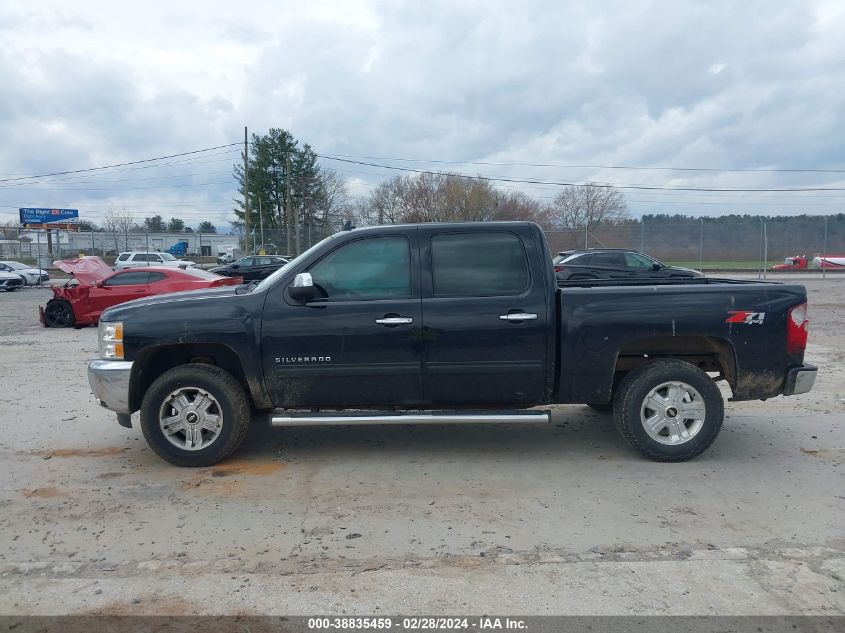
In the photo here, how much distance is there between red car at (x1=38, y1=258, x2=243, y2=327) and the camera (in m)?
14.1

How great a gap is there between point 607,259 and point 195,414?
49.2 feet

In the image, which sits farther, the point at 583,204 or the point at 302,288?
the point at 583,204

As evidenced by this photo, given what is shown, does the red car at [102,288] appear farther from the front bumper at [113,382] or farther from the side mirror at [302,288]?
the side mirror at [302,288]

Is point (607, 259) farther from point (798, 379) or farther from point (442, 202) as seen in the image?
point (442, 202)

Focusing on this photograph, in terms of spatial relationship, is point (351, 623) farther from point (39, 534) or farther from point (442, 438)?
point (442, 438)

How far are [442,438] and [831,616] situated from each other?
Answer: 3369 mm

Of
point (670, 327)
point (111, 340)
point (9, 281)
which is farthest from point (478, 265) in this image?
point (9, 281)

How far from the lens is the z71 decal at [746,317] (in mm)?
5117

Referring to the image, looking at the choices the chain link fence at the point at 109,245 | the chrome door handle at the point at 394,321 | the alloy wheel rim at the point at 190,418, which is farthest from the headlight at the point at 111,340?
the chain link fence at the point at 109,245

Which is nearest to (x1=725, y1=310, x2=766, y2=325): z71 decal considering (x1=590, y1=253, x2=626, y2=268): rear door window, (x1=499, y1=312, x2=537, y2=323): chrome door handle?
(x1=499, y1=312, x2=537, y2=323): chrome door handle

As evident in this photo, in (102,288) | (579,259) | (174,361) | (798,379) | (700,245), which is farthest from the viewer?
(700,245)

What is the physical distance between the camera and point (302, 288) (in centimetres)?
505

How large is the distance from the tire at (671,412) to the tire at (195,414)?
305 cm

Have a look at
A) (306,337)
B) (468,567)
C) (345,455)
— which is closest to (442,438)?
(345,455)
